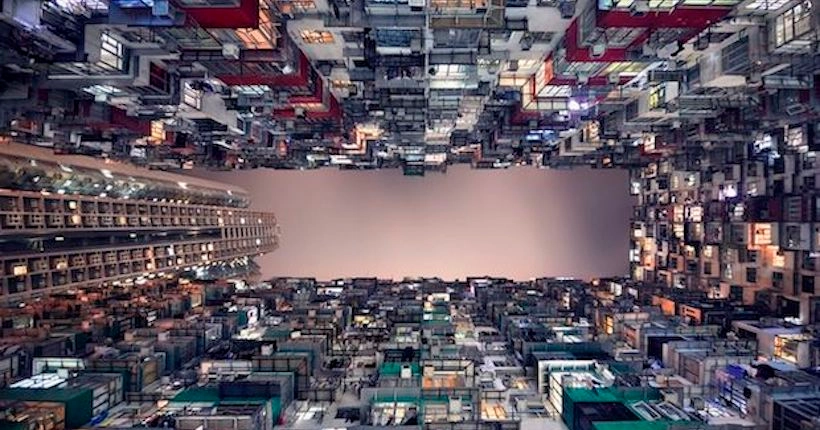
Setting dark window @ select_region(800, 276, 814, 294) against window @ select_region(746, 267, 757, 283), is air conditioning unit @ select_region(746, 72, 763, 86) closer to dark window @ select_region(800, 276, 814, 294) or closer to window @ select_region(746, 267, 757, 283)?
dark window @ select_region(800, 276, 814, 294)

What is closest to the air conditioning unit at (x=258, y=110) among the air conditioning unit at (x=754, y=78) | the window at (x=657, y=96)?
the window at (x=657, y=96)

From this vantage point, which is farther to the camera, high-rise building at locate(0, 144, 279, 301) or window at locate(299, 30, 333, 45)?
high-rise building at locate(0, 144, 279, 301)

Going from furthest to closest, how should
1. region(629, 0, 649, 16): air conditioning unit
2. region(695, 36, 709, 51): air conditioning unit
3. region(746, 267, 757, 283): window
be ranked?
1. region(746, 267, 757, 283): window
2. region(695, 36, 709, 51): air conditioning unit
3. region(629, 0, 649, 16): air conditioning unit

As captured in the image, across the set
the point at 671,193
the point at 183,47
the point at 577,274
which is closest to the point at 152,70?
the point at 183,47

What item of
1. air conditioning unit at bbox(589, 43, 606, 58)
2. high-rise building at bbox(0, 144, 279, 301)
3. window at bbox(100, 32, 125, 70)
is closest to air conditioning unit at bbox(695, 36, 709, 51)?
air conditioning unit at bbox(589, 43, 606, 58)

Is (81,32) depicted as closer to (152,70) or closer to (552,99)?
(152,70)

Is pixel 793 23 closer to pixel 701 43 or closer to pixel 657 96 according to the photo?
pixel 701 43
